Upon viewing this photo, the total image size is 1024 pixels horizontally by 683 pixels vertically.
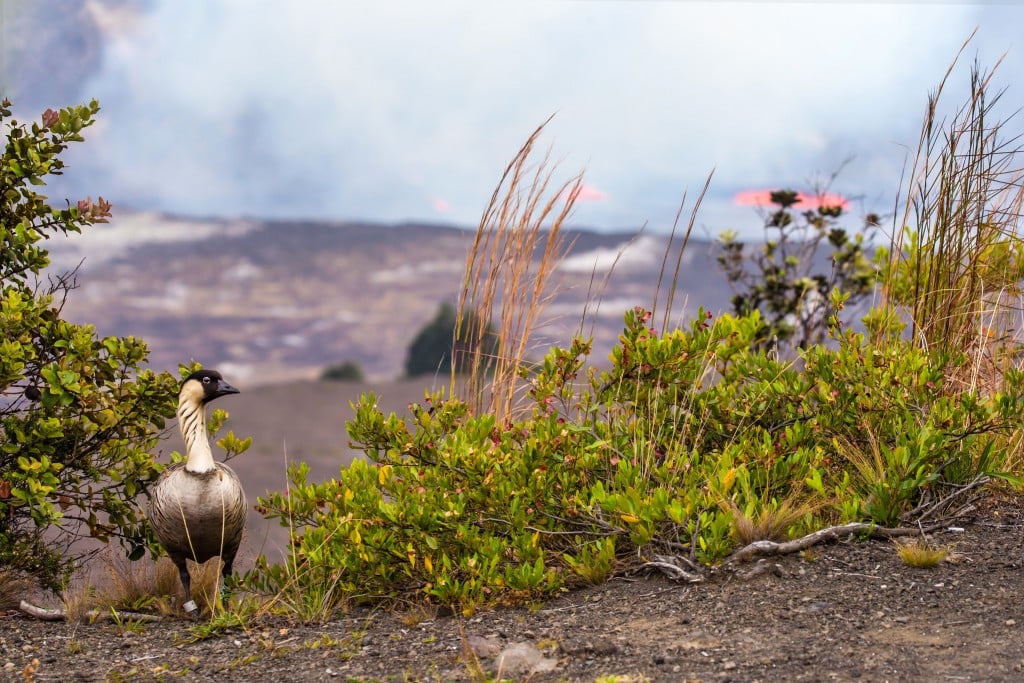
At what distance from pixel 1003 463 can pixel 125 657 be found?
14.1 feet

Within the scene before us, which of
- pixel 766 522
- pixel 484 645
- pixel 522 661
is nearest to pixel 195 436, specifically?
pixel 484 645

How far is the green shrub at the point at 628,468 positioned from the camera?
479 cm

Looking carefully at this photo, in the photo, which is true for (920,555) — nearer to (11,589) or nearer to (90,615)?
(90,615)

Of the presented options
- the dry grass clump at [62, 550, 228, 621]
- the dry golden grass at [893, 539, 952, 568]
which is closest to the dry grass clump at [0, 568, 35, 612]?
the dry grass clump at [62, 550, 228, 621]

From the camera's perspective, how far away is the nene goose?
4852mm

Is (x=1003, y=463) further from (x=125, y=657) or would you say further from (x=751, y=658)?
(x=125, y=657)

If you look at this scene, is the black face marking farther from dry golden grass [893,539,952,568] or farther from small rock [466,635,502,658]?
dry golden grass [893,539,952,568]

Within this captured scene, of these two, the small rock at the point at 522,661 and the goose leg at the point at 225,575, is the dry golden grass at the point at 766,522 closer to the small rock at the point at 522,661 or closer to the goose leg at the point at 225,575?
the small rock at the point at 522,661

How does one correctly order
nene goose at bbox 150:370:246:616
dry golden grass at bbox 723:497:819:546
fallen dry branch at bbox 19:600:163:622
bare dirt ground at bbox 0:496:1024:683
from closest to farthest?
bare dirt ground at bbox 0:496:1024:683 < dry golden grass at bbox 723:497:819:546 < nene goose at bbox 150:370:246:616 < fallen dry branch at bbox 19:600:163:622

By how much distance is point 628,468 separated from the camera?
195 inches

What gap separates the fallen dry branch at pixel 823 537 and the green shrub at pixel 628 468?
0.24 ft

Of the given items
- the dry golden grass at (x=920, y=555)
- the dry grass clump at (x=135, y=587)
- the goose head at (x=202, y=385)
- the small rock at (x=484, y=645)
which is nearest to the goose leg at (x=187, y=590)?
the dry grass clump at (x=135, y=587)

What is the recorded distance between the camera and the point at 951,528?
498cm

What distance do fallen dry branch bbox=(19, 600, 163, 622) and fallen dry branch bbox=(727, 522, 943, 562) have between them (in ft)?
9.56
